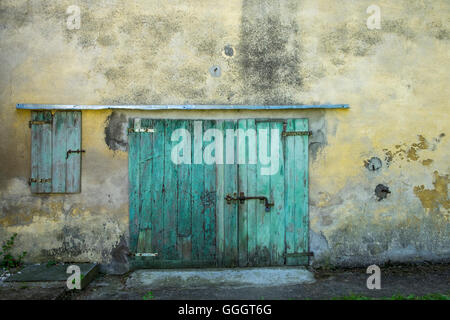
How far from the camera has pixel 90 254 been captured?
15.5 ft

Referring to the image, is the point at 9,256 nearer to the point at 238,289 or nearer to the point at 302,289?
the point at 238,289

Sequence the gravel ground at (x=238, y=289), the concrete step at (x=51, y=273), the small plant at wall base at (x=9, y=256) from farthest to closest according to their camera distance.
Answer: the small plant at wall base at (x=9, y=256)
the concrete step at (x=51, y=273)
the gravel ground at (x=238, y=289)

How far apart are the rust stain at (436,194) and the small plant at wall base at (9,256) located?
550cm

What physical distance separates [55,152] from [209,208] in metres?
2.21

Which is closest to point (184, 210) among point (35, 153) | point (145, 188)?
point (145, 188)

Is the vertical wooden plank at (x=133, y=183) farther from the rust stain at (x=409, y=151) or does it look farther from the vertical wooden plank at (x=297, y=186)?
the rust stain at (x=409, y=151)

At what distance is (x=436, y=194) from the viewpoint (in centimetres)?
496

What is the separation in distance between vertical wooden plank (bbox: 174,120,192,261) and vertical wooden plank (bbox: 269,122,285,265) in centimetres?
112

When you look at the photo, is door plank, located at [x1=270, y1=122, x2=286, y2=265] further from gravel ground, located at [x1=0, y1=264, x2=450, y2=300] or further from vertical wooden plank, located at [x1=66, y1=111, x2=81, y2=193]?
vertical wooden plank, located at [x1=66, y1=111, x2=81, y2=193]

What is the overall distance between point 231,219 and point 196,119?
145 cm

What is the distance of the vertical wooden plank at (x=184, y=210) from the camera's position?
474 cm

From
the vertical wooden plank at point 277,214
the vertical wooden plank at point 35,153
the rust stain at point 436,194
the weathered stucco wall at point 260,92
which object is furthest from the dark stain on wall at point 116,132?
the rust stain at point 436,194

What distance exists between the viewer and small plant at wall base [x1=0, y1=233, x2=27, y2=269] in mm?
4617
